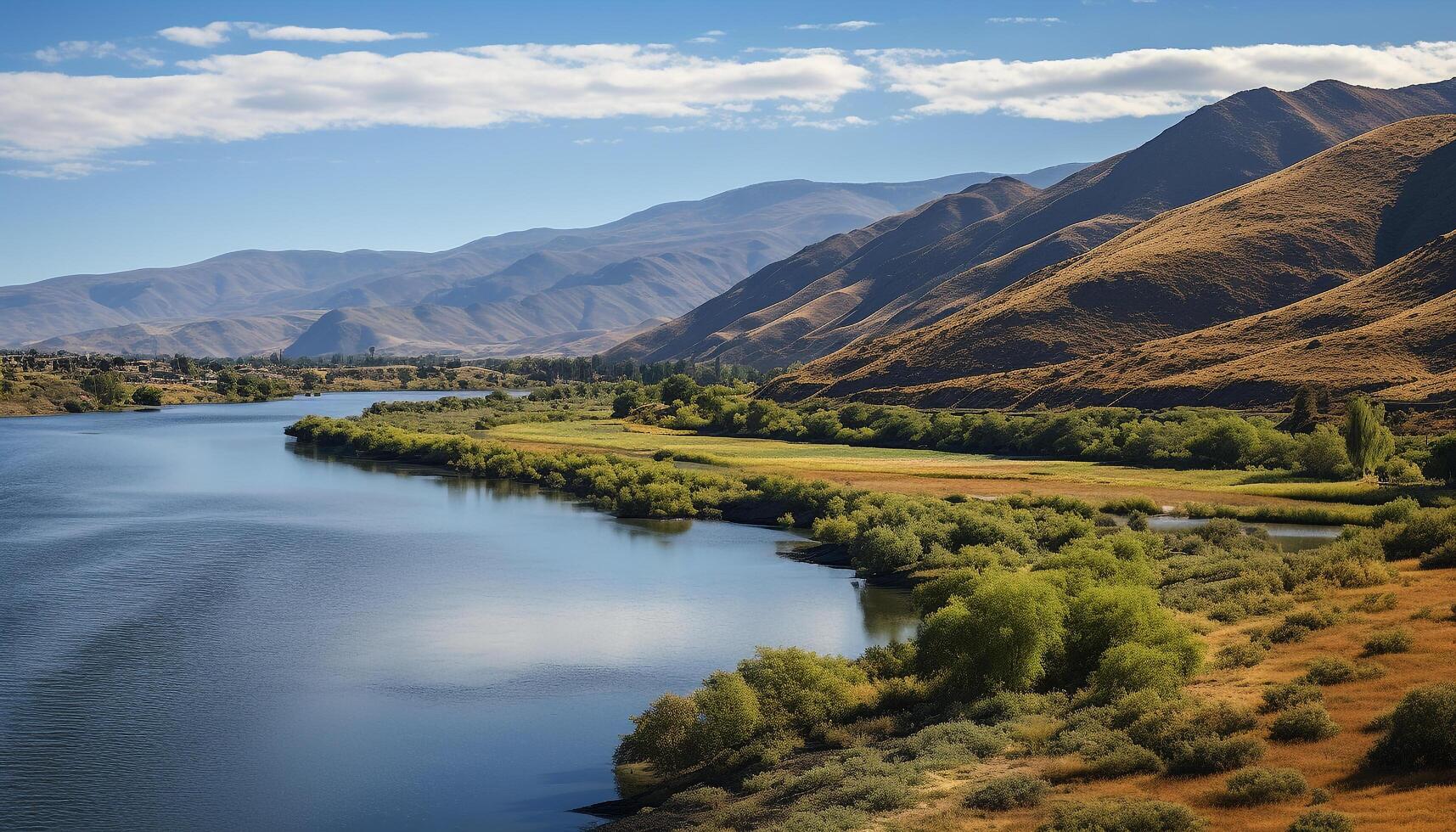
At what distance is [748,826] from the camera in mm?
24625

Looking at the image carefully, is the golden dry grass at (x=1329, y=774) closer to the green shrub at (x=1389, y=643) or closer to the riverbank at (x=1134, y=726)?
the riverbank at (x=1134, y=726)

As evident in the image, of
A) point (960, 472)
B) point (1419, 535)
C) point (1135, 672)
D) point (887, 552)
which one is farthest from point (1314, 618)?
point (960, 472)

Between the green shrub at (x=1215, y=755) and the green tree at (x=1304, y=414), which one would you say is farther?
the green tree at (x=1304, y=414)

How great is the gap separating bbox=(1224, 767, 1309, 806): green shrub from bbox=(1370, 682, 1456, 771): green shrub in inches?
61.0

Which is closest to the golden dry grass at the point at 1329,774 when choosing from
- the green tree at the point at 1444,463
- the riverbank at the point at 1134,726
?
the riverbank at the point at 1134,726

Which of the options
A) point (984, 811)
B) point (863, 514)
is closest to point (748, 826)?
point (984, 811)

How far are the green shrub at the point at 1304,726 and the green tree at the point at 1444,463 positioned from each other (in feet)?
154

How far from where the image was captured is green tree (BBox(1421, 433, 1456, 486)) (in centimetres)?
6356

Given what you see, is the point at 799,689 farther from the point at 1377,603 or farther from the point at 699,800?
the point at 1377,603

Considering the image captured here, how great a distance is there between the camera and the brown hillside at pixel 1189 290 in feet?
440

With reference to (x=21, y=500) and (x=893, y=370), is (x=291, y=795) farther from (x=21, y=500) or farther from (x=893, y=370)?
(x=893, y=370)

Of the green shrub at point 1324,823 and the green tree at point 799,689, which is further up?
the green shrub at point 1324,823

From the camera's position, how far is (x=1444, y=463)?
63.9m

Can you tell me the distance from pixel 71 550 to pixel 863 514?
40.4 meters
